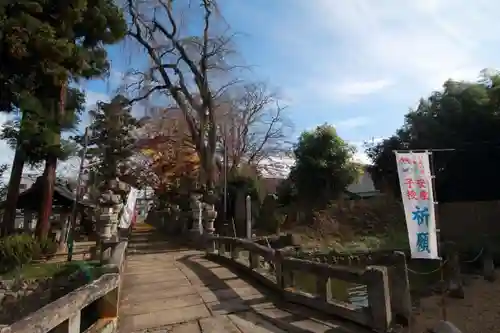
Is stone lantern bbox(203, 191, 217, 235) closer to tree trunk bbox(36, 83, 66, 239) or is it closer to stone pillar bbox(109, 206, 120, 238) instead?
stone pillar bbox(109, 206, 120, 238)

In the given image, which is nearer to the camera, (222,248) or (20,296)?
(20,296)

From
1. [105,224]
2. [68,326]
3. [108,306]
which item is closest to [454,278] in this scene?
[105,224]

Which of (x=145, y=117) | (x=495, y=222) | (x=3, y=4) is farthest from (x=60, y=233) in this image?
(x=495, y=222)

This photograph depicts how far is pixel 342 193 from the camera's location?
84.2 feet

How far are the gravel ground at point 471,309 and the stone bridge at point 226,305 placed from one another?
6.06 metres

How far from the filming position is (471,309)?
12.6 metres

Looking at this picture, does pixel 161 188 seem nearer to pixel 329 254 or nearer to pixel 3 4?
pixel 329 254

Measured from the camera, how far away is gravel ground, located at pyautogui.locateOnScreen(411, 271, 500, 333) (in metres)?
11.3

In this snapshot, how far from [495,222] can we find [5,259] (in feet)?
68.3

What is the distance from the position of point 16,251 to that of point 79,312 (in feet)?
39.7

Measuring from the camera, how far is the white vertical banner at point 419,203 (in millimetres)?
7082

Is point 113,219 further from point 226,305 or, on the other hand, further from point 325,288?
point 325,288

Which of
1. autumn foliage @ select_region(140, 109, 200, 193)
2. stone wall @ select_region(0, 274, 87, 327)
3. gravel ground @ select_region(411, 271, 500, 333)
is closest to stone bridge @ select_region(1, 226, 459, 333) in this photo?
stone wall @ select_region(0, 274, 87, 327)

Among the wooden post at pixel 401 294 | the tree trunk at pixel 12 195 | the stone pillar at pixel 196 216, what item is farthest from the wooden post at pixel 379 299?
the tree trunk at pixel 12 195
